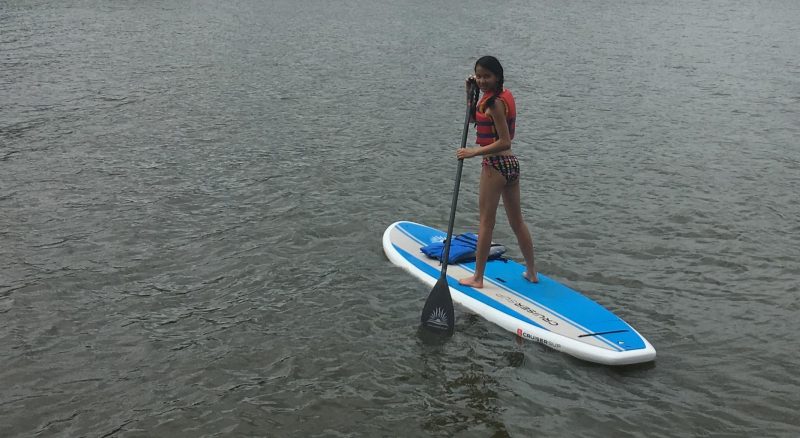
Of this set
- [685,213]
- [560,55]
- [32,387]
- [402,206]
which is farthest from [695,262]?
[560,55]

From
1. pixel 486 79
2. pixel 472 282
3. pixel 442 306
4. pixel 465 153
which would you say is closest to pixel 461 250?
pixel 472 282

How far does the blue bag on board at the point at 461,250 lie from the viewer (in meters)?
9.47

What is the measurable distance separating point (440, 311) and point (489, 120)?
2086mm

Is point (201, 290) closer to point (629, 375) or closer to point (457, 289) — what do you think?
point (457, 289)

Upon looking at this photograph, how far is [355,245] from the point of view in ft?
35.6

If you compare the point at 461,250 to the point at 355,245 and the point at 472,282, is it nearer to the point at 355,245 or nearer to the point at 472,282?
the point at 472,282

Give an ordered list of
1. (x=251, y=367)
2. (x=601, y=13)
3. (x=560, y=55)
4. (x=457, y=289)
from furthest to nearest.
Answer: (x=601, y=13), (x=560, y=55), (x=457, y=289), (x=251, y=367)

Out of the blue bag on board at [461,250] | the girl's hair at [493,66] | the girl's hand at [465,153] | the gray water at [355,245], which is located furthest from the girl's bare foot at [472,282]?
the girl's hair at [493,66]

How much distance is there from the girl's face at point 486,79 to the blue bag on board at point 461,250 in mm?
2289

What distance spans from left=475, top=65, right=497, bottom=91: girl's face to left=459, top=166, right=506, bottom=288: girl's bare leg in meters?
0.90

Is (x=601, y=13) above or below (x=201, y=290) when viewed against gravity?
above

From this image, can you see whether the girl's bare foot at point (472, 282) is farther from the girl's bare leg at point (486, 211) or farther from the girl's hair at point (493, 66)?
the girl's hair at point (493, 66)

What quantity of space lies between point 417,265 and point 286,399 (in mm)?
3046

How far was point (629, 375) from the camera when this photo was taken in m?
7.46
